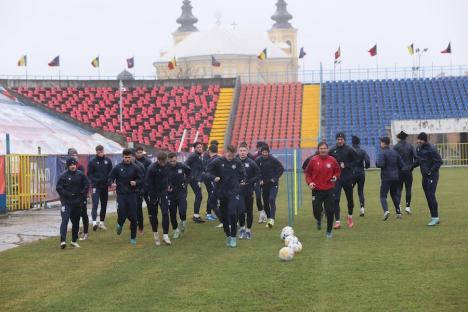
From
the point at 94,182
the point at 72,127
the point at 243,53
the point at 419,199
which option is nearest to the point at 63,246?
the point at 94,182

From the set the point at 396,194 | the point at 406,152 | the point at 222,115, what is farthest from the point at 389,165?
the point at 222,115

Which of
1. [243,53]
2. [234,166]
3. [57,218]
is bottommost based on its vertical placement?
[57,218]

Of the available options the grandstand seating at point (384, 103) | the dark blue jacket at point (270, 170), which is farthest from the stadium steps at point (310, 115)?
the dark blue jacket at point (270, 170)

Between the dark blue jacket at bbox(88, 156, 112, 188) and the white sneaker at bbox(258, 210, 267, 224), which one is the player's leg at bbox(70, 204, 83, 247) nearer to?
the dark blue jacket at bbox(88, 156, 112, 188)

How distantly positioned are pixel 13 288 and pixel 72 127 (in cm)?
3554

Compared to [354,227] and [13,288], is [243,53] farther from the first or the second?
[13,288]

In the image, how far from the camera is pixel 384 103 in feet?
208

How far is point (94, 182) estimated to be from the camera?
1925 cm

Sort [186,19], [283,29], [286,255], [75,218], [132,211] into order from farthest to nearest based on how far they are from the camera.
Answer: [186,19] < [283,29] < [132,211] < [75,218] < [286,255]

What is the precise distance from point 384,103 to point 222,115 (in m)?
12.4

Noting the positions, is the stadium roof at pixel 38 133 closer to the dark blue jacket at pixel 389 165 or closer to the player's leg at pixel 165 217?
the dark blue jacket at pixel 389 165

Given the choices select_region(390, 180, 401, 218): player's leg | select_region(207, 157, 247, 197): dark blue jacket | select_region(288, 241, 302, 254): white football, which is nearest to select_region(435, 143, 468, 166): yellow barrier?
select_region(390, 180, 401, 218): player's leg

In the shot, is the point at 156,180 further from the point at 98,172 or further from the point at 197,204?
the point at 197,204

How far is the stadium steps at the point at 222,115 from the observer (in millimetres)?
57812
